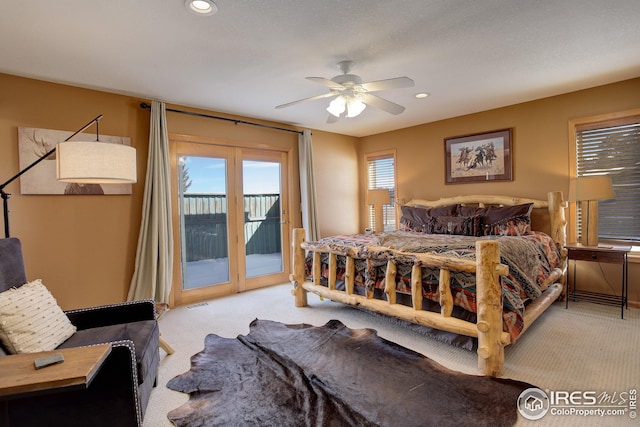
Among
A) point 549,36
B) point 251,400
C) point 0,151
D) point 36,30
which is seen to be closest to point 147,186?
point 0,151

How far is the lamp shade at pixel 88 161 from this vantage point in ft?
7.01

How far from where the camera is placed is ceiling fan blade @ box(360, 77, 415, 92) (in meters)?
2.50

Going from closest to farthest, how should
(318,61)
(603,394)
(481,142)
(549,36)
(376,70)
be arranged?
(603,394) → (549,36) → (318,61) → (376,70) → (481,142)

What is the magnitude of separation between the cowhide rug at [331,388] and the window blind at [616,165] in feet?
9.04

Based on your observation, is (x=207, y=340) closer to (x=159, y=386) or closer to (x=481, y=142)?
(x=159, y=386)

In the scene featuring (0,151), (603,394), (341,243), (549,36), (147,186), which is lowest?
(603,394)

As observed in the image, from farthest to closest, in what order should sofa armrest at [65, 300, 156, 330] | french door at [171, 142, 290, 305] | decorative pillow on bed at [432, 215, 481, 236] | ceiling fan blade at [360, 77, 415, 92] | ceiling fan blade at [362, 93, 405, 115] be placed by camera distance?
french door at [171, 142, 290, 305] → decorative pillow on bed at [432, 215, 481, 236] → ceiling fan blade at [362, 93, 405, 115] → ceiling fan blade at [360, 77, 415, 92] → sofa armrest at [65, 300, 156, 330]

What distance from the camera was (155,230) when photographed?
373 centimetres

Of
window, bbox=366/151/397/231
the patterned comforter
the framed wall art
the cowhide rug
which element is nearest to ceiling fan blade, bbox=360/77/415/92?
the patterned comforter

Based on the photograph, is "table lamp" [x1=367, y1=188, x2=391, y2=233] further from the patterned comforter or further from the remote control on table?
the remote control on table

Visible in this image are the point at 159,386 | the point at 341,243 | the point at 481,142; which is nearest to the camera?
the point at 159,386

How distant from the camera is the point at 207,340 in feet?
9.84

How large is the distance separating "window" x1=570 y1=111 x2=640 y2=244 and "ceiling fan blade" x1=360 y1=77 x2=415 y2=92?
2.70m

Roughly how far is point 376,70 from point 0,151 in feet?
11.7
